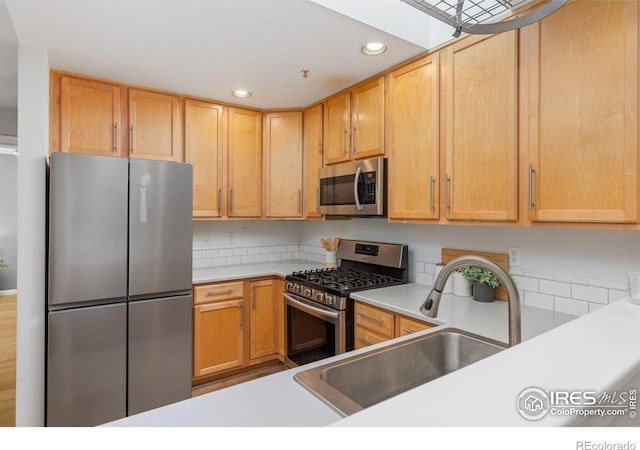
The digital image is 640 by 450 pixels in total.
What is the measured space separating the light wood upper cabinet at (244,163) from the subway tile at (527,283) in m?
2.17

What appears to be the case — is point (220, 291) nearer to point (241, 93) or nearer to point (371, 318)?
point (371, 318)

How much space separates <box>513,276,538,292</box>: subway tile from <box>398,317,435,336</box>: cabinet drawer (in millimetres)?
639

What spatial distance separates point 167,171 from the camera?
230cm

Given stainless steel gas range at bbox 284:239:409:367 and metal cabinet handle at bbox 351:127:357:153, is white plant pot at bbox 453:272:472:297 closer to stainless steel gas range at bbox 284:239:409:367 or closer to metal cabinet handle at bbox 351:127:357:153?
stainless steel gas range at bbox 284:239:409:367

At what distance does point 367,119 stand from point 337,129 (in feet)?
1.16

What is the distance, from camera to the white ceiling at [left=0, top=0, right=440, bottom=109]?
1619 mm

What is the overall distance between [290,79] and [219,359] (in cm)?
223

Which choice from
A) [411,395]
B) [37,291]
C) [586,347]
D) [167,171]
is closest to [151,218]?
[167,171]

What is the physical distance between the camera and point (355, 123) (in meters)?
2.61

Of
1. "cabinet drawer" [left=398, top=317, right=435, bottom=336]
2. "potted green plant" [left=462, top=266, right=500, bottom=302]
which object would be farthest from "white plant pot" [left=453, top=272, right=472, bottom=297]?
"cabinet drawer" [left=398, top=317, right=435, bottom=336]

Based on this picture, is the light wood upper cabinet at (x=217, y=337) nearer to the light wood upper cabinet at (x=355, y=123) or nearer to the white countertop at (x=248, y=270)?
the white countertop at (x=248, y=270)

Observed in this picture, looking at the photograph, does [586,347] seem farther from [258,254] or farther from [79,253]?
[258,254]

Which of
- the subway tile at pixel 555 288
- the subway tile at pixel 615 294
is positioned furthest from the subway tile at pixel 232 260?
the subway tile at pixel 615 294

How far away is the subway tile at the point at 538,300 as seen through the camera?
1.84 metres
